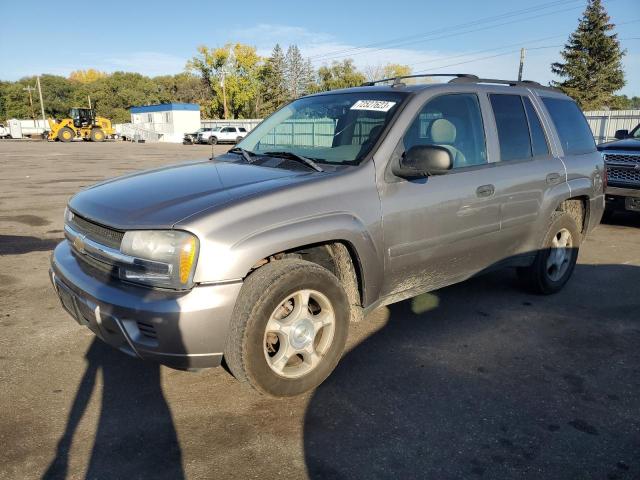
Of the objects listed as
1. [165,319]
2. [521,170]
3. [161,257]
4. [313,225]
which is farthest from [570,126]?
[165,319]

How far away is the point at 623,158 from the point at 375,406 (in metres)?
6.70

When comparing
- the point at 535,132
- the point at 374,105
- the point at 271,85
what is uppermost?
the point at 271,85

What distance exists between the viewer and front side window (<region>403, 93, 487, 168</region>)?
3.49 metres

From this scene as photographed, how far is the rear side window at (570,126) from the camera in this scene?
182 inches

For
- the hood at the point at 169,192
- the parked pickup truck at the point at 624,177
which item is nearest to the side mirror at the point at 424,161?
the hood at the point at 169,192

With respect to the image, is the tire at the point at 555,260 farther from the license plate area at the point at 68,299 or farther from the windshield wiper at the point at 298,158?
the license plate area at the point at 68,299

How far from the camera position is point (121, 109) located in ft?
294

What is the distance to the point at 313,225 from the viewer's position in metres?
2.80

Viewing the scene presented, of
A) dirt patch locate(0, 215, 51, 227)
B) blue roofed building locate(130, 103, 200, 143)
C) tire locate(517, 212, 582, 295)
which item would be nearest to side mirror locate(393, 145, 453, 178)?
tire locate(517, 212, 582, 295)

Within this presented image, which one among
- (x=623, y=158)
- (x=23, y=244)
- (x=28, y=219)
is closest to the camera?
(x=23, y=244)

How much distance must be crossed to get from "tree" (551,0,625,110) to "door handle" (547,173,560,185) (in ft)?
159

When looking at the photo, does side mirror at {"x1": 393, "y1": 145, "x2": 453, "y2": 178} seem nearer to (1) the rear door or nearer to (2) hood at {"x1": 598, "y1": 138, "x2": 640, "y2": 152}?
(1) the rear door

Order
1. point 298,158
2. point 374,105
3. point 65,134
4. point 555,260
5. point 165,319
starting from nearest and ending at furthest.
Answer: point 165,319
point 298,158
point 374,105
point 555,260
point 65,134

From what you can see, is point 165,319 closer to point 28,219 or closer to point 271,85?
point 28,219
